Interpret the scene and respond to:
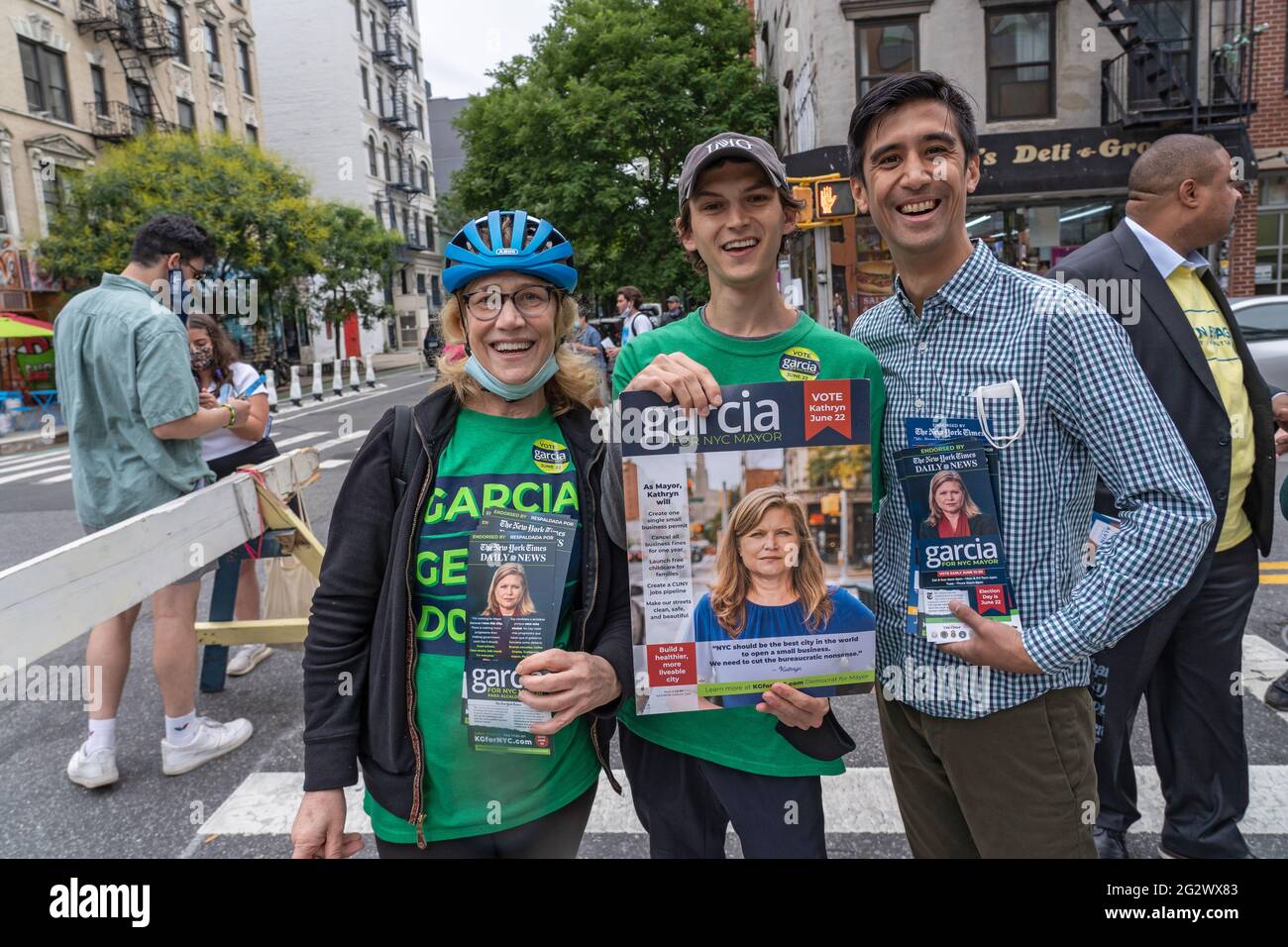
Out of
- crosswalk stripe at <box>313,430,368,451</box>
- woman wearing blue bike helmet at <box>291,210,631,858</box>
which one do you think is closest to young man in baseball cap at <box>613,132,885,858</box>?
woman wearing blue bike helmet at <box>291,210,631,858</box>

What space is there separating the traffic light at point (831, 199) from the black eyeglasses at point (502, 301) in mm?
16999

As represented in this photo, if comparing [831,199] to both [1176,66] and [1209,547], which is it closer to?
[1176,66]

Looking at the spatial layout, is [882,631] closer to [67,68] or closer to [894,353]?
[894,353]

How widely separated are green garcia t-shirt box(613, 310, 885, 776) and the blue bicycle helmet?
351 millimetres

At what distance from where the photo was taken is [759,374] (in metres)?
1.93

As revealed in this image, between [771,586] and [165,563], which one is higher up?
[771,586]

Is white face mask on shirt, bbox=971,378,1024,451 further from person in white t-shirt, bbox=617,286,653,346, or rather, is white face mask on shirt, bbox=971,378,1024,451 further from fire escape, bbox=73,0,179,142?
fire escape, bbox=73,0,179,142

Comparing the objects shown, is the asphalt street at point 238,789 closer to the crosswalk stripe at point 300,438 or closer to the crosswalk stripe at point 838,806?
the crosswalk stripe at point 838,806

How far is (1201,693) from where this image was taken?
2785 mm

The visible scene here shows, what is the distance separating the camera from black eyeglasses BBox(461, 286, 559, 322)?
76.2 inches

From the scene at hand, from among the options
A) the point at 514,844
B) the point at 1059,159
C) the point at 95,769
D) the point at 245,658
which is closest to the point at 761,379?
the point at 514,844

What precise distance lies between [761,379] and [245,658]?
432 centimetres

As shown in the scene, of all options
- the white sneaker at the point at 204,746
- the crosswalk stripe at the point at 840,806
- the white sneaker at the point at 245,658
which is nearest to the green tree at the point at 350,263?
the white sneaker at the point at 245,658

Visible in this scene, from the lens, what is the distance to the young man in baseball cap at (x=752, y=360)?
1.93 m
